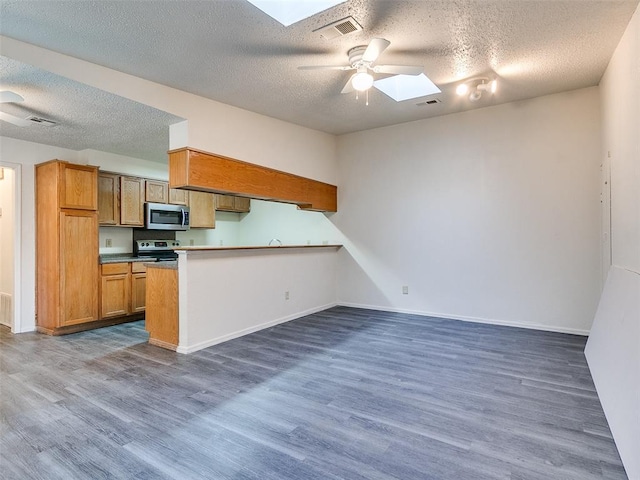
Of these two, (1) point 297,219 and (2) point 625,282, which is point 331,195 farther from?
(2) point 625,282

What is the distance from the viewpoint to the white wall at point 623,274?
1825 millimetres

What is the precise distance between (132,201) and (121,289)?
1332mm

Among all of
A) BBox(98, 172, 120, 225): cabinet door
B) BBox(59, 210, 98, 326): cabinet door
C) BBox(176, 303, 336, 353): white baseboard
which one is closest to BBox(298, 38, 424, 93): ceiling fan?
BBox(176, 303, 336, 353): white baseboard

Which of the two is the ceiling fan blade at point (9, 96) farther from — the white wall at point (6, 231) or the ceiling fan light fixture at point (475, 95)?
the ceiling fan light fixture at point (475, 95)

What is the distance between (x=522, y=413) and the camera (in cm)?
221

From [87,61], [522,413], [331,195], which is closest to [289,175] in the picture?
[331,195]

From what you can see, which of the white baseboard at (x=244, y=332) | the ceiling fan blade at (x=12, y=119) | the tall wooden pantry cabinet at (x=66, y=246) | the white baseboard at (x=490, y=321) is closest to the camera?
the ceiling fan blade at (x=12, y=119)

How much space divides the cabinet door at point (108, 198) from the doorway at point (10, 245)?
876mm

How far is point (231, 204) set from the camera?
6691mm

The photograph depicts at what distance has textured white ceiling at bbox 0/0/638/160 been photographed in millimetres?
2307

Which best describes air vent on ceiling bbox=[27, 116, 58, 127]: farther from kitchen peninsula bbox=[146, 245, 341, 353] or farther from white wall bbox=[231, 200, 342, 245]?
white wall bbox=[231, 200, 342, 245]

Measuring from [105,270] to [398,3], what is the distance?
460cm

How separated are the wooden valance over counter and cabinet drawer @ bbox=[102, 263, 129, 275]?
192 centimetres

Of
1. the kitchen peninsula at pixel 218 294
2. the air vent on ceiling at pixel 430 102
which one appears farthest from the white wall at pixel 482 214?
the kitchen peninsula at pixel 218 294
